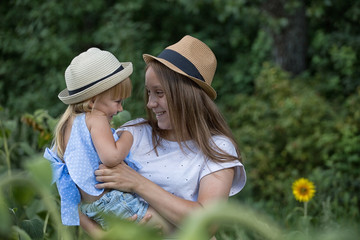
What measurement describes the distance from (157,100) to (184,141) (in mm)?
181

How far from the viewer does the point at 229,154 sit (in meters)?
1.82

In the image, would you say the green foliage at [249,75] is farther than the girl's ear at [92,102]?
Yes

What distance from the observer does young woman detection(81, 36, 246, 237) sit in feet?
5.61

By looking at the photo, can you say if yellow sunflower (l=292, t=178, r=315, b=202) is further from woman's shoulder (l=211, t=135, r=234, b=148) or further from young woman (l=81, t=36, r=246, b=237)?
woman's shoulder (l=211, t=135, r=234, b=148)

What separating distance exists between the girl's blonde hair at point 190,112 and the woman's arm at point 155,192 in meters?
0.15

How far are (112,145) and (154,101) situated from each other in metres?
0.27

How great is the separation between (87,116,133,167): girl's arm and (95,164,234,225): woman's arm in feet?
0.12

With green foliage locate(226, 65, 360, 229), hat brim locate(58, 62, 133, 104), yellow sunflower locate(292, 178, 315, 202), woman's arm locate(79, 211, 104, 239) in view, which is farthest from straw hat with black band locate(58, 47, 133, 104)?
green foliage locate(226, 65, 360, 229)

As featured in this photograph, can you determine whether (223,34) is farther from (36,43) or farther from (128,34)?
(36,43)

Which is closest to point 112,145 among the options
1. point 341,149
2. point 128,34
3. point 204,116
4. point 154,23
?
point 204,116

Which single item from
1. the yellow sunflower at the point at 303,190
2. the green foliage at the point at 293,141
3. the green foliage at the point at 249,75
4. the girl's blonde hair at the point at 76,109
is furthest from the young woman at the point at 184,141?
the green foliage at the point at 293,141

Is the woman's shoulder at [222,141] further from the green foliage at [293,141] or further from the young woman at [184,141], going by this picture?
the green foliage at [293,141]

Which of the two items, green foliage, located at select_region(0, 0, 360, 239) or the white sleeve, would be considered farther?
green foliage, located at select_region(0, 0, 360, 239)

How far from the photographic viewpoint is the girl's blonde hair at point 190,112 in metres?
1.79
